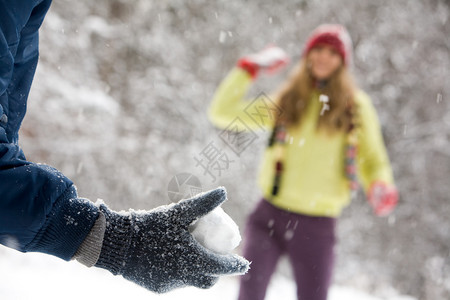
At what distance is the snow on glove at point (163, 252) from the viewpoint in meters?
0.94

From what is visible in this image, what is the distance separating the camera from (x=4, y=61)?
3.02 ft

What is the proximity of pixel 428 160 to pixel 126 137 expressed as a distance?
5961 mm

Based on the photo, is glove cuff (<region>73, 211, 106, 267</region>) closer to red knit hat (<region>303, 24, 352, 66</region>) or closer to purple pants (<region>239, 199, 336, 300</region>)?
purple pants (<region>239, 199, 336, 300</region>)

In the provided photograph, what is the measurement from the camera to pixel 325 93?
2529 millimetres

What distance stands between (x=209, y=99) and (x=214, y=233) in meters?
6.92

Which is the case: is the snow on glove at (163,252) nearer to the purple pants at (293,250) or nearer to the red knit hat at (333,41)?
the purple pants at (293,250)

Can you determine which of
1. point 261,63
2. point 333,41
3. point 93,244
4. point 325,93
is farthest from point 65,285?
point 333,41

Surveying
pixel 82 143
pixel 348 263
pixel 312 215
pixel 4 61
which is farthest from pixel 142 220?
pixel 348 263

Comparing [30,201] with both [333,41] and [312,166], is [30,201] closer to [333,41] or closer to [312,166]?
[312,166]

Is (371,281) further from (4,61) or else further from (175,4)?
(4,61)

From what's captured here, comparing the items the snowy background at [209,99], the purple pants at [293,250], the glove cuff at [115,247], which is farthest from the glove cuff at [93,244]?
the snowy background at [209,99]

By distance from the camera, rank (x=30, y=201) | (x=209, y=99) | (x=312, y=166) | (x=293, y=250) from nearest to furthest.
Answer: (x=30, y=201), (x=293, y=250), (x=312, y=166), (x=209, y=99)

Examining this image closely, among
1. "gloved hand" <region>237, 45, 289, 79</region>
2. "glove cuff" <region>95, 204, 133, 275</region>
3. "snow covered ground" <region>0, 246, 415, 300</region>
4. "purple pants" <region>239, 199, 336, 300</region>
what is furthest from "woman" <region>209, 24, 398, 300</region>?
"glove cuff" <region>95, 204, 133, 275</region>

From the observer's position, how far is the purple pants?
7.11ft
